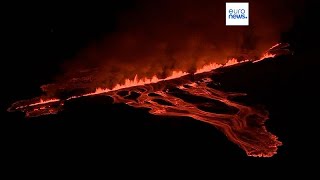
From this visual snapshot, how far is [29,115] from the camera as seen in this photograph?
23.4 ft

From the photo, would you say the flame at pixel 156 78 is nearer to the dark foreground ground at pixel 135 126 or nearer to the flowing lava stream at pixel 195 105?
the flowing lava stream at pixel 195 105

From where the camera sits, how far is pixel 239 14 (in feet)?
35.4

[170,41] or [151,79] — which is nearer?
[151,79]

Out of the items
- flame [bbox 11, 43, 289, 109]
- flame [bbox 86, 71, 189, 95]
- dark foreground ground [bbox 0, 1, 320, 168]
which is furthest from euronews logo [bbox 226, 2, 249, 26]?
flame [bbox 86, 71, 189, 95]

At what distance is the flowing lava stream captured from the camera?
586cm

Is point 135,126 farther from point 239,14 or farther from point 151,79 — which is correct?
point 239,14

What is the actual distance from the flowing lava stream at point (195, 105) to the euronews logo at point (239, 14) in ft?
5.51

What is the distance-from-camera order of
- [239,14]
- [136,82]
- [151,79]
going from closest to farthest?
1. [136,82]
2. [151,79]
3. [239,14]

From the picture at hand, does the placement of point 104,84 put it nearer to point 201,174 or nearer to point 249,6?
A: point 201,174

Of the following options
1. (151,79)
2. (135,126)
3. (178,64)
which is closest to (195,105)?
(135,126)

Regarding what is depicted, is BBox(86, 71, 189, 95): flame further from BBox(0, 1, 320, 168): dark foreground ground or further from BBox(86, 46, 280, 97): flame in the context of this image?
BBox(0, 1, 320, 168): dark foreground ground

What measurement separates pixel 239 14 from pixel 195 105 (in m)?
4.57

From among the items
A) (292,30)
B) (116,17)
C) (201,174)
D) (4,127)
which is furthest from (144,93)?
(292,30)

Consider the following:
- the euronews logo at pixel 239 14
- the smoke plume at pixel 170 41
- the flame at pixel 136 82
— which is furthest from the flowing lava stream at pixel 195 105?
the euronews logo at pixel 239 14
